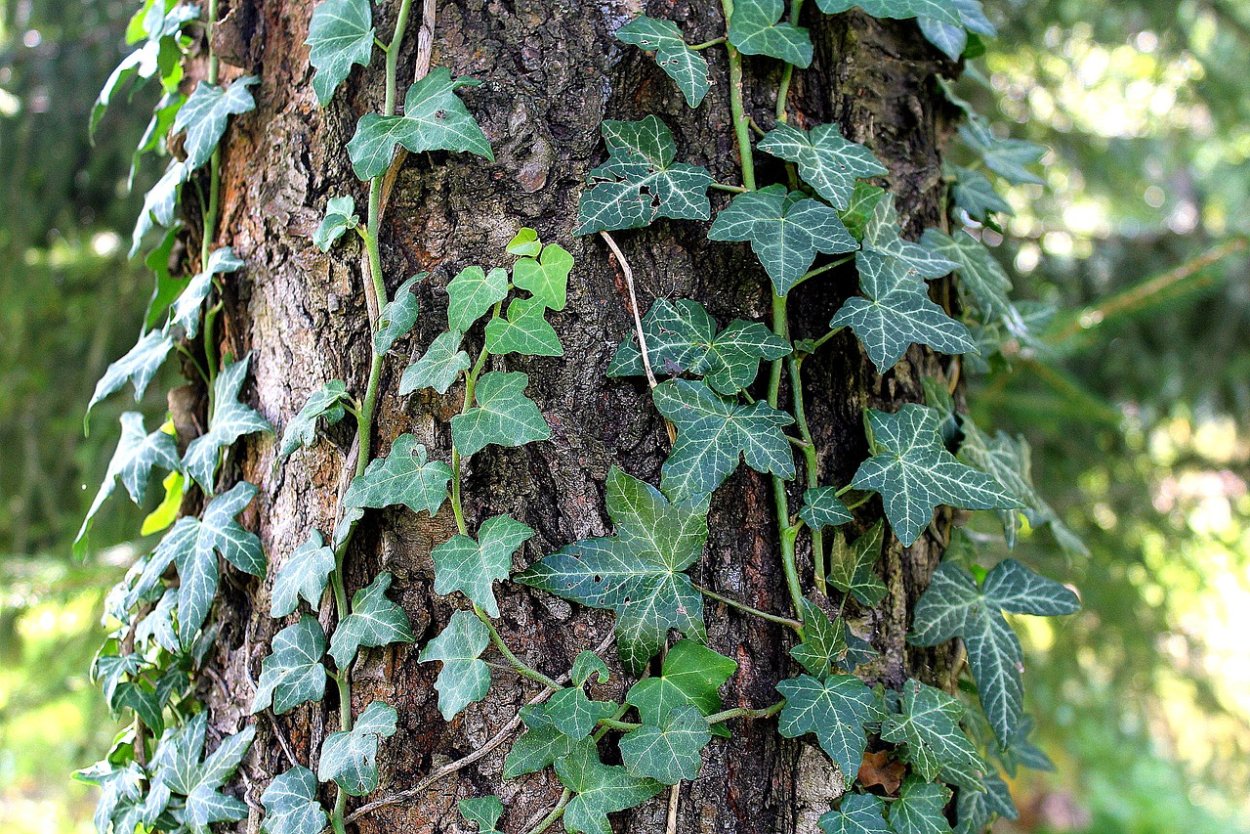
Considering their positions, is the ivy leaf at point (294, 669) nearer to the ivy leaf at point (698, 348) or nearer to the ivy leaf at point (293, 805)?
the ivy leaf at point (293, 805)

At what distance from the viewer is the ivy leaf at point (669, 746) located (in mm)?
782

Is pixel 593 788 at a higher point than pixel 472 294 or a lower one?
lower

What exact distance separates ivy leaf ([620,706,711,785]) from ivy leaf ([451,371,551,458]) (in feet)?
0.92

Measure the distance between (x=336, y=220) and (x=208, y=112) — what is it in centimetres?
27

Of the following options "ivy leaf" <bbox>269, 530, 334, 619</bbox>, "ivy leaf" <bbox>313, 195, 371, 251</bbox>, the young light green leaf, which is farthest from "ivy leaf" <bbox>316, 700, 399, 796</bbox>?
the young light green leaf

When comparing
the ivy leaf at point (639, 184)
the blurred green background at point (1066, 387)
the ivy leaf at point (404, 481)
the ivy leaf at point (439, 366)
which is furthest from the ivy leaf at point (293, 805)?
the blurred green background at point (1066, 387)

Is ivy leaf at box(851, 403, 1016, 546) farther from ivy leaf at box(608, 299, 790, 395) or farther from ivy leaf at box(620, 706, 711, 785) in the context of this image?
ivy leaf at box(620, 706, 711, 785)

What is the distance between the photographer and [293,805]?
86 cm

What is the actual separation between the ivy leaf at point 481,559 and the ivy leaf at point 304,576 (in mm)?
133

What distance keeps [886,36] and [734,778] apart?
807 millimetres

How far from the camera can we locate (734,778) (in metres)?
0.84

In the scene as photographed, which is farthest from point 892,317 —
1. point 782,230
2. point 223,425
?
point 223,425

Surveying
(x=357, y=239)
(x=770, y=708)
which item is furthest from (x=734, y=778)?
(x=357, y=239)

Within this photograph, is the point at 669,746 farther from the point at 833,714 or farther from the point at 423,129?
the point at 423,129
